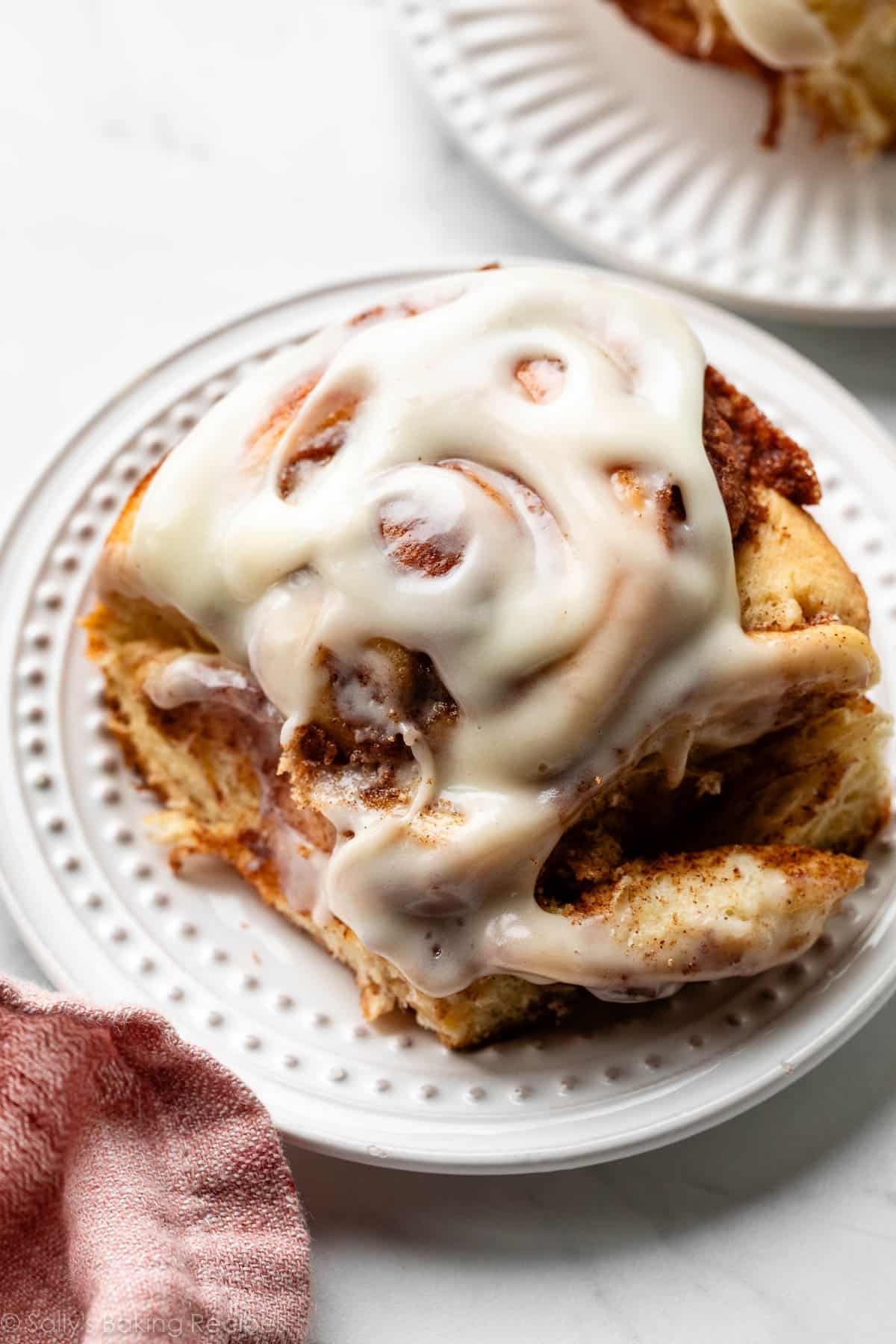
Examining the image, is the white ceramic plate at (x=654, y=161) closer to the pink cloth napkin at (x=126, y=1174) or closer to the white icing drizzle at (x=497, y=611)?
the white icing drizzle at (x=497, y=611)

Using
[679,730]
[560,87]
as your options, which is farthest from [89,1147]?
[560,87]

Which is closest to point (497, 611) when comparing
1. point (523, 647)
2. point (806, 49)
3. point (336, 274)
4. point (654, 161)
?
point (523, 647)

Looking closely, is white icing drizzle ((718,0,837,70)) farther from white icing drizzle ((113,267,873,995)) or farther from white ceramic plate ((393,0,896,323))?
white icing drizzle ((113,267,873,995))

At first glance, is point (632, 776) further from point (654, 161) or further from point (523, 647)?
point (654, 161)

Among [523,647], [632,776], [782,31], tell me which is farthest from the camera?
[782,31]

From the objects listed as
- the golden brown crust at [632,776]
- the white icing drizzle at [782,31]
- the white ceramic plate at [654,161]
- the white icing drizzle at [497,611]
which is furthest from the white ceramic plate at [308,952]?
the white icing drizzle at [782,31]

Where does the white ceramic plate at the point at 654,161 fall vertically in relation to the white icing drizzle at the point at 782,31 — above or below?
below
